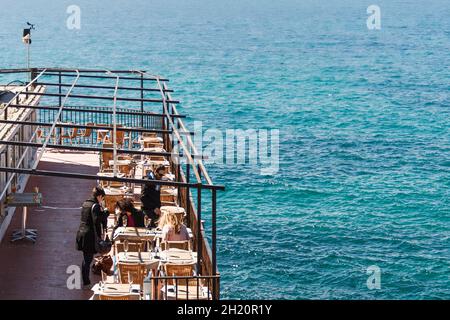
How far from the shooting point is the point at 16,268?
57.3 feet

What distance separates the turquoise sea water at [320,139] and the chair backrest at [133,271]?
43.8 ft

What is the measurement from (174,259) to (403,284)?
655 inches

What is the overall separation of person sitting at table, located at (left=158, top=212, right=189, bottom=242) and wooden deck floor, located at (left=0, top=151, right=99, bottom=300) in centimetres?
163

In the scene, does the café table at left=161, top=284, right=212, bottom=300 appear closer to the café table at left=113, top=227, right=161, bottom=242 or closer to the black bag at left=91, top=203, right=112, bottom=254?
the black bag at left=91, top=203, right=112, bottom=254

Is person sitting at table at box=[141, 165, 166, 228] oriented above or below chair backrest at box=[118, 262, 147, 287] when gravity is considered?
above

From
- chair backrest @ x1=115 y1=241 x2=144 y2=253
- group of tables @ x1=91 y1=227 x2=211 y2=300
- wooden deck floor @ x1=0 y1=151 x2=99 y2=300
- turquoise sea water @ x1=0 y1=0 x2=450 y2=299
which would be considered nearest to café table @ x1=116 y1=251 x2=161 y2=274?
group of tables @ x1=91 y1=227 x2=211 y2=300

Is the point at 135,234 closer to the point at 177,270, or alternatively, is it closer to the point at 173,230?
the point at 173,230

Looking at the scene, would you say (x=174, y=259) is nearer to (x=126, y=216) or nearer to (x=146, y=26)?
(x=126, y=216)

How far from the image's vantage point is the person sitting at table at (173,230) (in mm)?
18000

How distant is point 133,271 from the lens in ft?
53.9

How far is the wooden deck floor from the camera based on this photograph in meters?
16.5
